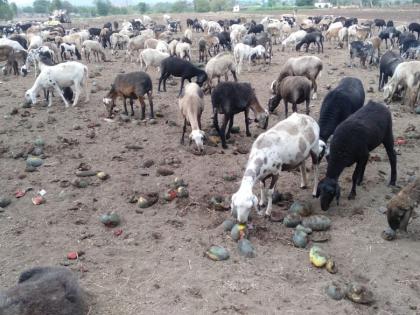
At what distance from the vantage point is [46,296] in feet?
15.0

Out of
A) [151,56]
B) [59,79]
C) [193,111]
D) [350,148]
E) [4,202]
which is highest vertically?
[151,56]

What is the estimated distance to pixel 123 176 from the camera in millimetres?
8859

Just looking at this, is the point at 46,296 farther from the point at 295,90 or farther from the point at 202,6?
the point at 202,6

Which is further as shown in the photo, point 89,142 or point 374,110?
point 89,142

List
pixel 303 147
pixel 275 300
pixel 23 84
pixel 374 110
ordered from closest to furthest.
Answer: pixel 275 300 < pixel 303 147 < pixel 374 110 < pixel 23 84

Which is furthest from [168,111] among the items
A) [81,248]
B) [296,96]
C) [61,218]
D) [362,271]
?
[362,271]

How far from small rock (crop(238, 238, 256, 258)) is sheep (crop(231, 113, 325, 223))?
0.35 m

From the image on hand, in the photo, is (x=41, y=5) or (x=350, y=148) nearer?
(x=350, y=148)

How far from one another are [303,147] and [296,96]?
16.0 ft

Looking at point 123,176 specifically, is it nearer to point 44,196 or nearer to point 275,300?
point 44,196

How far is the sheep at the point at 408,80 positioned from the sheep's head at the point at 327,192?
734 centimetres

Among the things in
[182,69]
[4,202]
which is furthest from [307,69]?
[4,202]

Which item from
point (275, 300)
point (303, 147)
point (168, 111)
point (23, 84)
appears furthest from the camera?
point (23, 84)

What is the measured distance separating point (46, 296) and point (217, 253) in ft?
8.04
